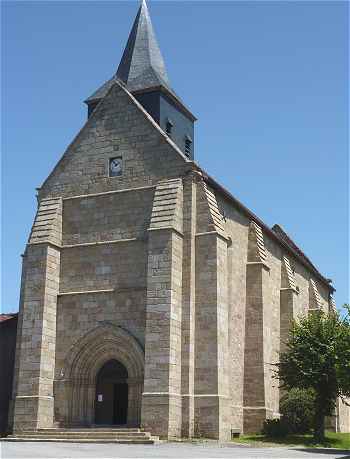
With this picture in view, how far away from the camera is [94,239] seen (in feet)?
93.2

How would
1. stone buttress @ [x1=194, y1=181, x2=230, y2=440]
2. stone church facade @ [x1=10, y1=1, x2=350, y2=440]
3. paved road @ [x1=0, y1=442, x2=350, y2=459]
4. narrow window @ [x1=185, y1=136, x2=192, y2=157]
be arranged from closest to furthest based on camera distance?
paved road @ [x1=0, y1=442, x2=350, y2=459]
stone buttress @ [x1=194, y1=181, x2=230, y2=440]
stone church facade @ [x1=10, y1=1, x2=350, y2=440]
narrow window @ [x1=185, y1=136, x2=192, y2=157]

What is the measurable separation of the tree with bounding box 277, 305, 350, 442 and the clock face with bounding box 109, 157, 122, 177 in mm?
10323

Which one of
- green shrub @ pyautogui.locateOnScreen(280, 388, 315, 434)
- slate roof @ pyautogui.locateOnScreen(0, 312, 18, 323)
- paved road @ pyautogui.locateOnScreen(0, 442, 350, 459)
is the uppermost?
slate roof @ pyautogui.locateOnScreen(0, 312, 18, 323)

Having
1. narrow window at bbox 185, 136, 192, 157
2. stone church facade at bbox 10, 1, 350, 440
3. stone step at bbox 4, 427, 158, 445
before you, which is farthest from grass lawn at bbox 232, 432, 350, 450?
narrow window at bbox 185, 136, 192, 157

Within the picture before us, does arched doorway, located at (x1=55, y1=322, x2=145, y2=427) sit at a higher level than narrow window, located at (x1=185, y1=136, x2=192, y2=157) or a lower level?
lower

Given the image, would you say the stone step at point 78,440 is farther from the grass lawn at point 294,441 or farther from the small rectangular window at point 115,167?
the small rectangular window at point 115,167

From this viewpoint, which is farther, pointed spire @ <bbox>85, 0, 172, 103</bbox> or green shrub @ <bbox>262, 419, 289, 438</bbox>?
pointed spire @ <bbox>85, 0, 172, 103</bbox>

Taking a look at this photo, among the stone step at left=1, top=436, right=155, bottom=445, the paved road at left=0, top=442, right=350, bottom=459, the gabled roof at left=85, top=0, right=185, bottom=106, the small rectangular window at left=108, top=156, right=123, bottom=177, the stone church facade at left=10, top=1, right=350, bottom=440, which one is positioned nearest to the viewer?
the paved road at left=0, top=442, right=350, bottom=459

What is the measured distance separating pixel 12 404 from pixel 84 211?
8.77 metres

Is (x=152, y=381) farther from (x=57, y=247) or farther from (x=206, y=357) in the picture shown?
(x=57, y=247)

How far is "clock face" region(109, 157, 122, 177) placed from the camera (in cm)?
2892

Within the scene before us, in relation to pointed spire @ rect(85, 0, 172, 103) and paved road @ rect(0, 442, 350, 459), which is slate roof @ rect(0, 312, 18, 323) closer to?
paved road @ rect(0, 442, 350, 459)

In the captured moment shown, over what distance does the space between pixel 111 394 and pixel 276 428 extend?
6.96m

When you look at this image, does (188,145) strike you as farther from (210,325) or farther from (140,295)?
(210,325)
